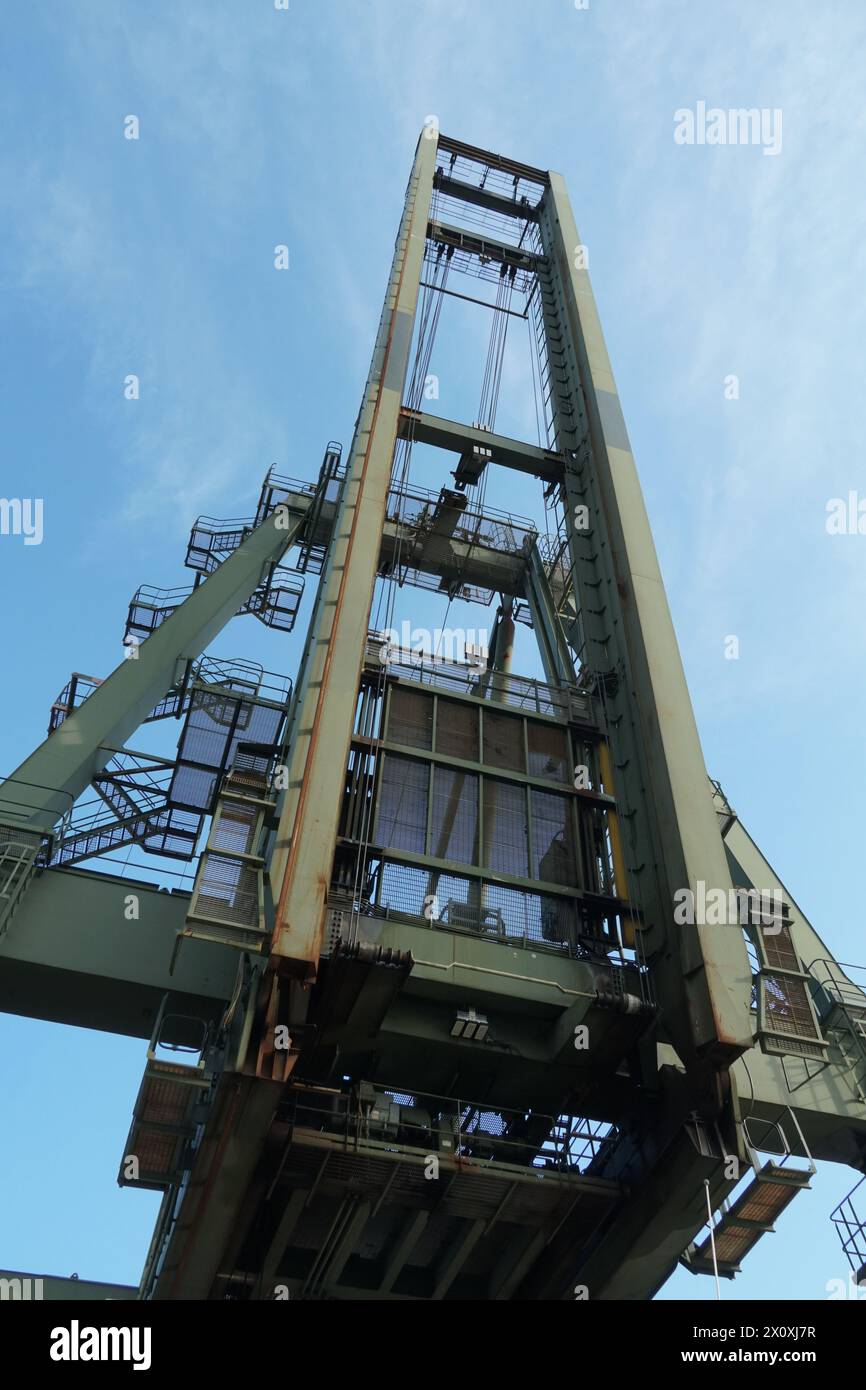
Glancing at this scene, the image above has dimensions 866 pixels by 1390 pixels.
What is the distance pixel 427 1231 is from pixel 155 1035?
4101 mm

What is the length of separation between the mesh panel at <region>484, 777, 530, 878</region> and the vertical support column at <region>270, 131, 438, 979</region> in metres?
2.68

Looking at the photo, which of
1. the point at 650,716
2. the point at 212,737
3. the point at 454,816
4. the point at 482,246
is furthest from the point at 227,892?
the point at 482,246

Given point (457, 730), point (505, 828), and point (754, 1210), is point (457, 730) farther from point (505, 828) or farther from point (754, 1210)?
point (754, 1210)

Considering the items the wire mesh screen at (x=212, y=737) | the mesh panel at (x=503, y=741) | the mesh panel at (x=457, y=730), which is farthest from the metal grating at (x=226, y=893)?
the wire mesh screen at (x=212, y=737)

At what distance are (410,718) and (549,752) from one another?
7.20 feet

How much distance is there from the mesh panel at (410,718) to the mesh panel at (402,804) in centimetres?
40

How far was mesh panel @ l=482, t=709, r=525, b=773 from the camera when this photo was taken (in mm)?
15469

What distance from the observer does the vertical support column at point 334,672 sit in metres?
11.2

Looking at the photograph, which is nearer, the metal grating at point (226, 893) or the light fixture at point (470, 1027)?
the metal grating at point (226, 893)

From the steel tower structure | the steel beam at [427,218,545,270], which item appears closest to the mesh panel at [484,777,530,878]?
the steel tower structure

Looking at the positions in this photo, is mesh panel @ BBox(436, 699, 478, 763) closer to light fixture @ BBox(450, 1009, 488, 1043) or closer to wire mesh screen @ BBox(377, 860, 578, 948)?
wire mesh screen @ BBox(377, 860, 578, 948)

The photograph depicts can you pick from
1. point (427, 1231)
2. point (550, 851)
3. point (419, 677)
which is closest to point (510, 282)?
point (419, 677)

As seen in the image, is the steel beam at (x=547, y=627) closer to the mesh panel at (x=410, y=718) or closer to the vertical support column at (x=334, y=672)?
the mesh panel at (x=410, y=718)

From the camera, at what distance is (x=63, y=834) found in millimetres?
14789
